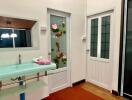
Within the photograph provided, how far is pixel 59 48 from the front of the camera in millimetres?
3131

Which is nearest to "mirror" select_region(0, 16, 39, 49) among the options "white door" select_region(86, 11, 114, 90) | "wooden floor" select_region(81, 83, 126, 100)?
"white door" select_region(86, 11, 114, 90)

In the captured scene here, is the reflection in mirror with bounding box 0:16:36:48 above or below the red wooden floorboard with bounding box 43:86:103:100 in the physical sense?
above

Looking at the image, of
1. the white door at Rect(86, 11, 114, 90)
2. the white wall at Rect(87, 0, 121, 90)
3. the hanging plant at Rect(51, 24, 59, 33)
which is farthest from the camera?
the white door at Rect(86, 11, 114, 90)

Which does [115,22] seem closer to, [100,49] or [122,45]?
[122,45]

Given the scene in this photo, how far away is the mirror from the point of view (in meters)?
2.13

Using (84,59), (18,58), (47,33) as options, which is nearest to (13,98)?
(18,58)

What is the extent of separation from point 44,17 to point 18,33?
666 millimetres

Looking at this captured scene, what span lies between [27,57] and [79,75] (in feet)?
6.09

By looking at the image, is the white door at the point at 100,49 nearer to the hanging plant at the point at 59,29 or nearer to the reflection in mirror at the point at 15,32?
the hanging plant at the point at 59,29

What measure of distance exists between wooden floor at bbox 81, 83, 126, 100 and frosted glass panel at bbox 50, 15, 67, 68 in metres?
0.95

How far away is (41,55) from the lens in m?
2.61

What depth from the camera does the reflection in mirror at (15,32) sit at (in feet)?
6.98

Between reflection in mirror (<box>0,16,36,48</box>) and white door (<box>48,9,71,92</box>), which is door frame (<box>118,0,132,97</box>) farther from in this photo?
reflection in mirror (<box>0,16,36,48</box>)

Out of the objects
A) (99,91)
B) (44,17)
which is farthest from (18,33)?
(99,91)
